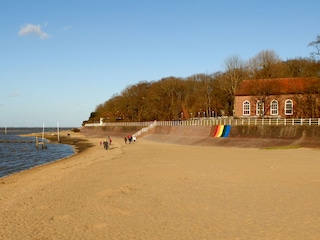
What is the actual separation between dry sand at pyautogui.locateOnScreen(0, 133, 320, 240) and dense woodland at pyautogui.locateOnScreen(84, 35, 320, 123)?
39.5m

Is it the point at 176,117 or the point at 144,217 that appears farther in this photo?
the point at 176,117

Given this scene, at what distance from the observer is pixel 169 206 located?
12297 mm

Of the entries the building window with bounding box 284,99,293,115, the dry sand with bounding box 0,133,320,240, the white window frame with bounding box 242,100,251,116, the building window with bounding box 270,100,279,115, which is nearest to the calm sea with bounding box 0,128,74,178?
the dry sand with bounding box 0,133,320,240

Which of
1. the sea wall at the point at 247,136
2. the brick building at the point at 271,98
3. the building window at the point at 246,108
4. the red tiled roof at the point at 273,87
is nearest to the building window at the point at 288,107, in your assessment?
the brick building at the point at 271,98

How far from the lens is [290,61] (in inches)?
3142

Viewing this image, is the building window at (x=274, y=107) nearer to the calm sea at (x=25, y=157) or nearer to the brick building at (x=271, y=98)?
the brick building at (x=271, y=98)

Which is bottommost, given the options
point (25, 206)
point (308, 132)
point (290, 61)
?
point (25, 206)

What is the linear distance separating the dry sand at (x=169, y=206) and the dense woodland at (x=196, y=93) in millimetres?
39480

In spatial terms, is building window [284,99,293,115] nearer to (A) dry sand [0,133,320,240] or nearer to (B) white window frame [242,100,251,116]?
(B) white window frame [242,100,251,116]

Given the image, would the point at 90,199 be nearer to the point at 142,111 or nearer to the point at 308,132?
the point at 308,132

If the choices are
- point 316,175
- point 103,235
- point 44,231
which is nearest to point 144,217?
point 103,235

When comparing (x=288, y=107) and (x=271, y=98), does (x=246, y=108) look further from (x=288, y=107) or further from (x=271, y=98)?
(x=288, y=107)

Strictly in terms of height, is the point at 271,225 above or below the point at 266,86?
below

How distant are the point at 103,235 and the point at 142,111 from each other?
323ft
